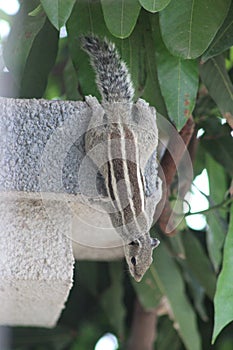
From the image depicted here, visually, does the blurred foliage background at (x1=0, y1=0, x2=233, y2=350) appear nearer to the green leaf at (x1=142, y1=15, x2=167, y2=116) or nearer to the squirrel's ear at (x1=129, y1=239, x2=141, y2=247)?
the green leaf at (x1=142, y1=15, x2=167, y2=116)

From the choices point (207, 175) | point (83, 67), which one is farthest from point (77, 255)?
point (83, 67)

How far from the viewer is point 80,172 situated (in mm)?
1056

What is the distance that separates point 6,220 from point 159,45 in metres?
0.38

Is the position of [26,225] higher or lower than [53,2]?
lower

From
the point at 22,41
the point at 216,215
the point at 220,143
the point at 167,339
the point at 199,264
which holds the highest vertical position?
the point at 22,41

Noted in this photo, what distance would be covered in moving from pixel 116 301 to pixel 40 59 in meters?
0.93

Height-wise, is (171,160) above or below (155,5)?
below

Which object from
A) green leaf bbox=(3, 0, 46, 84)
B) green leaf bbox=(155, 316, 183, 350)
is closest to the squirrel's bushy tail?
green leaf bbox=(3, 0, 46, 84)

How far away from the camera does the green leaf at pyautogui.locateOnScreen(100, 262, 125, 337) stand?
7.00ft

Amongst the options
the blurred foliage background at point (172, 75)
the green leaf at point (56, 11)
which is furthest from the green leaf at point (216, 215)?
the green leaf at point (56, 11)

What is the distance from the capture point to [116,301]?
2.16m

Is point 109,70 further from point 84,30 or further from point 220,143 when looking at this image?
point 220,143

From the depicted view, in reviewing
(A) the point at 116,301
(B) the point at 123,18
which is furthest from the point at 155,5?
(A) the point at 116,301

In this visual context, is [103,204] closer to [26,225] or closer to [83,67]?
[26,225]
